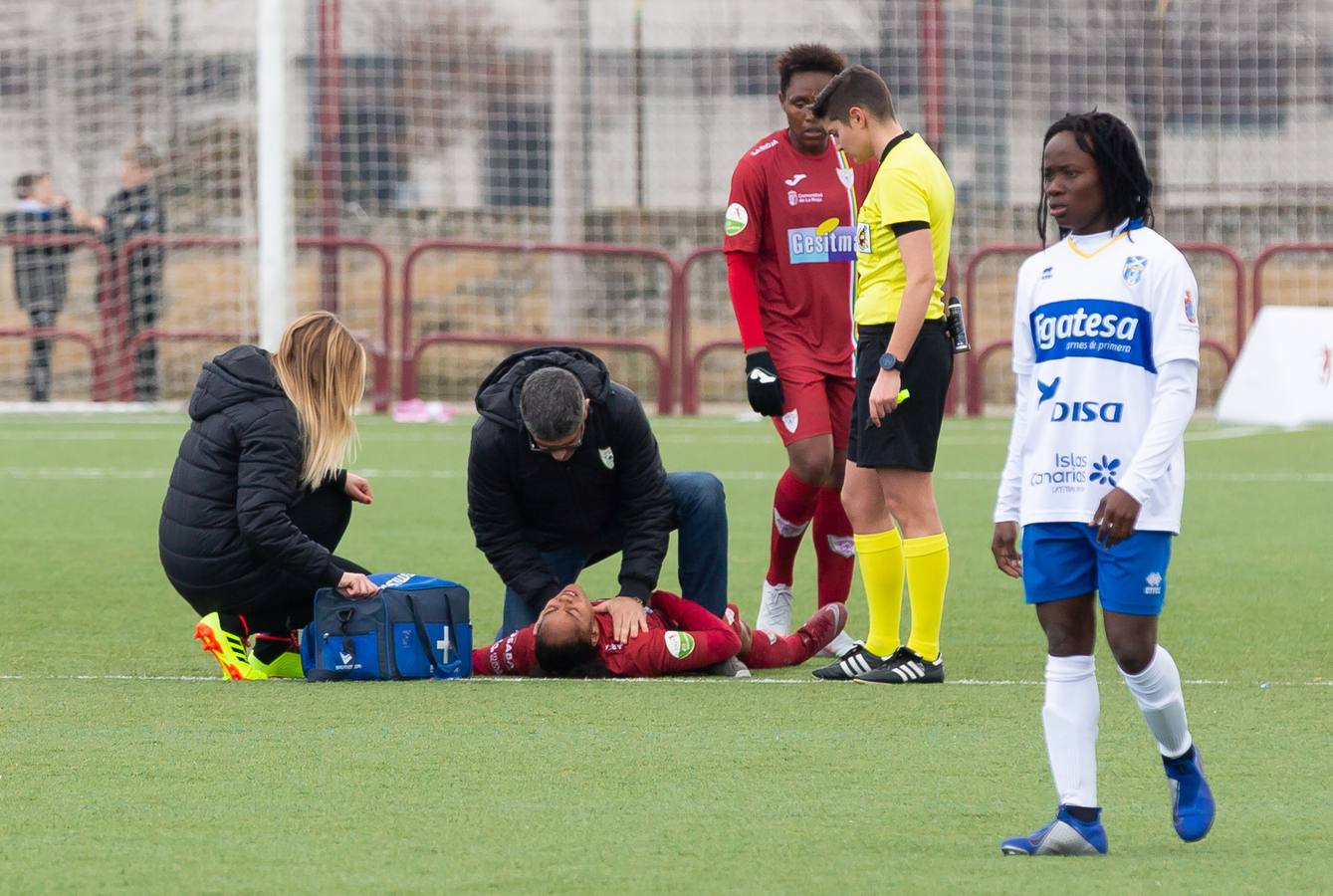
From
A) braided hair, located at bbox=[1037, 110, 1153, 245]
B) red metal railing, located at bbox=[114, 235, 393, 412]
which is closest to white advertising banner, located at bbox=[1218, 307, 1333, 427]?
red metal railing, located at bbox=[114, 235, 393, 412]

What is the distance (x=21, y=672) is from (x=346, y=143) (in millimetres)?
14618

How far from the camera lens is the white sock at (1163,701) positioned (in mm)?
4168

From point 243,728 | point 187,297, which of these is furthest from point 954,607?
point 187,297

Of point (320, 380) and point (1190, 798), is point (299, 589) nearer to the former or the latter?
point (320, 380)

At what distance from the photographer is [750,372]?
696 centimetres

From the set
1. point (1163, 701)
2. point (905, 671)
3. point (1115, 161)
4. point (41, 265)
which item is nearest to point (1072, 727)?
point (1163, 701)

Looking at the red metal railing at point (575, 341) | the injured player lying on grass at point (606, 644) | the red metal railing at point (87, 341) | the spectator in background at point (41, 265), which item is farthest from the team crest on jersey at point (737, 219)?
the spectator in background at point (41, 265)

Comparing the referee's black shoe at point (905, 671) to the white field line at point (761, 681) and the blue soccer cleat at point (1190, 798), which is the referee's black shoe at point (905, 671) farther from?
the blue soccer cleat at point (1190, 798)

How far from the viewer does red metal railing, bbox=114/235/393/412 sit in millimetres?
17891

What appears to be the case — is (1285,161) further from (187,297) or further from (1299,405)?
(187,297)

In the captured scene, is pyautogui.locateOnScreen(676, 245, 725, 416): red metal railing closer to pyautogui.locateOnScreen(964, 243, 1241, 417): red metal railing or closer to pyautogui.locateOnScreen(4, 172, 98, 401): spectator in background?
pyautogui.locateOnScreen(964, 243, 1241, 417): red metal railing

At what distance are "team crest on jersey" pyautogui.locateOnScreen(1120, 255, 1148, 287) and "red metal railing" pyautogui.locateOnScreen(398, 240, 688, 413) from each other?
13851 mm

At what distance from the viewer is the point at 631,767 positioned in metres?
4.90

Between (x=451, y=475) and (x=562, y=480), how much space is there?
6402 millimetres
